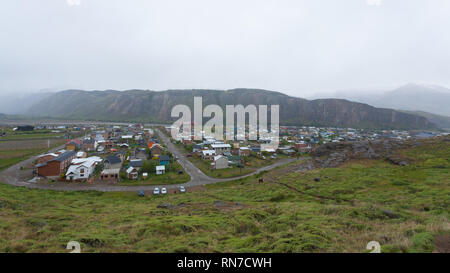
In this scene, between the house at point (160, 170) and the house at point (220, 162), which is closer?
the house at point (160, 170)

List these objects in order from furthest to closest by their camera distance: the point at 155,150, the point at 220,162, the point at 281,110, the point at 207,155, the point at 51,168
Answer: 1. the point at 281,110
2. the point at 155,150
3. the point at 207,155
4. the point at 220,162
5. the point at 51,168

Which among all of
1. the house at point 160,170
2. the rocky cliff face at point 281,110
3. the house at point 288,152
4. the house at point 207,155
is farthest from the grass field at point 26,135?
the house at point 288,152

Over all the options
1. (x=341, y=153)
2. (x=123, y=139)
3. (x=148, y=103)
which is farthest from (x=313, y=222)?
(x=148, y=103)

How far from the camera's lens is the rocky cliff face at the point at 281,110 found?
118 meters

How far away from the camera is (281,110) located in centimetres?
14425

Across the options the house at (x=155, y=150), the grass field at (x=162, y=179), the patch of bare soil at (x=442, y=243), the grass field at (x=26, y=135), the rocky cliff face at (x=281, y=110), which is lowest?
the grass field at (x=162, y=179)

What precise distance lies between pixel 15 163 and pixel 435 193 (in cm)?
5429

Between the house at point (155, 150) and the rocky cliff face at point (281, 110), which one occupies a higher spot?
the rocky cliff face at point (281, 110)

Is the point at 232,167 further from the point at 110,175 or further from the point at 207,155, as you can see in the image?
the point at 110,175

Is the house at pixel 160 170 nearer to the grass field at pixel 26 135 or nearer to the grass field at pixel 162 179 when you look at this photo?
the grass field at pixel 162 179

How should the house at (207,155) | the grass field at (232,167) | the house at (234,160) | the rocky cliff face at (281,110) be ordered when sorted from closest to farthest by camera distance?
the grass field at (232,167)
the house at (234,160)
the house at (207,155)
the rocky cliff face at (281,110)

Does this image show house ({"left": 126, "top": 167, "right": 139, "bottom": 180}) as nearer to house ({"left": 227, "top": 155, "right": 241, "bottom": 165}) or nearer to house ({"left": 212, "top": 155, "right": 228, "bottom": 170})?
house ({"left": 212, "top": 155, "right": 228, "bottom": 170})

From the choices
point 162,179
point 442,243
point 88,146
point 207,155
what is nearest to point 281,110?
point 207,155
